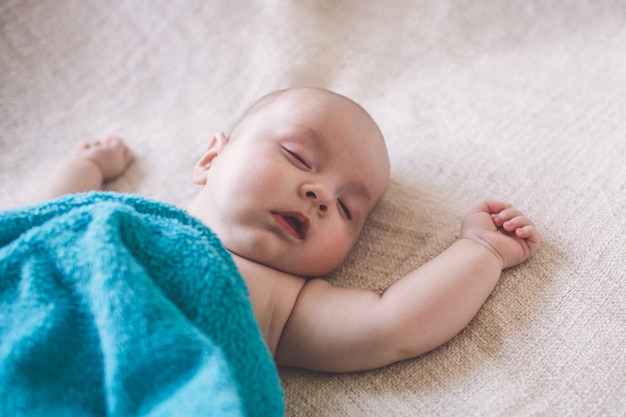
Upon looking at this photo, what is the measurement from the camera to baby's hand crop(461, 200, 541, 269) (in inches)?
35.6

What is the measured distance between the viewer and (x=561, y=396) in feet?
2.51

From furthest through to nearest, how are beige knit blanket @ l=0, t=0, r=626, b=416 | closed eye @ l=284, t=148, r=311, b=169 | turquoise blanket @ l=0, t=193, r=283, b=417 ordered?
closed eye @ l=284, t=148, r=311, b=169
beige knit blanket @ l=0, t=0, r=626, b=416
turquoise blanket @ l=0, t=193, r=283, b=417

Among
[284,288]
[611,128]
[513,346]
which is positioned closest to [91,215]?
[284,288]

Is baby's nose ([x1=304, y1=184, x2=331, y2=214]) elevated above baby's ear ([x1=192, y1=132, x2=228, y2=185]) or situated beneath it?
elevated above

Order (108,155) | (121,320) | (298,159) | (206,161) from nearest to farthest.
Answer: (121,320) → (298,159) → (206,161) → (108,155)

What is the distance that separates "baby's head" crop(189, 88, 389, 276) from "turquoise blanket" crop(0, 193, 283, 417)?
0.10 m

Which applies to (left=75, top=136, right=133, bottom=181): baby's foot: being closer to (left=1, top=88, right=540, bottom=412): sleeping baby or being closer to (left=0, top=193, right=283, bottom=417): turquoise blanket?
(left=1, top=88, right=540, bottom=412): sleeping baby

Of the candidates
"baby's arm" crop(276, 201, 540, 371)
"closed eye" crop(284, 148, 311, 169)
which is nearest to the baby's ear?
"closed eye" crop(284, 148, 311, 169)

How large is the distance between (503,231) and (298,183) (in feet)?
1.09

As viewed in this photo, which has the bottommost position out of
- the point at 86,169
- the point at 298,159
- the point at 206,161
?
the point at 86,169

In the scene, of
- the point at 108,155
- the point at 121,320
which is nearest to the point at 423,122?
the point at 108,155

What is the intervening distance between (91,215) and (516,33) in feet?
3.38

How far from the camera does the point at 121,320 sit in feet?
2.17

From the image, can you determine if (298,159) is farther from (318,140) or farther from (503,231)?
(503,231)
